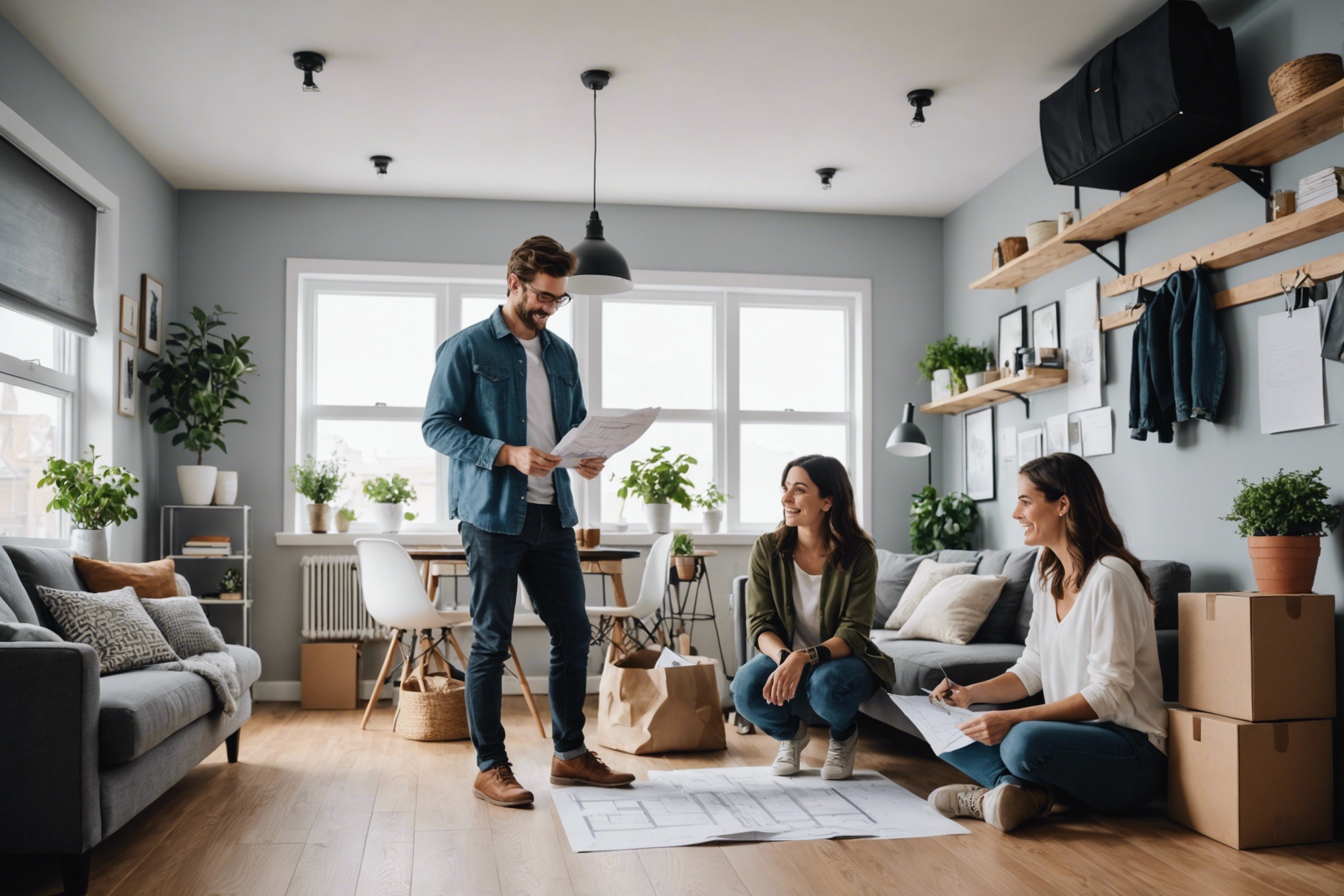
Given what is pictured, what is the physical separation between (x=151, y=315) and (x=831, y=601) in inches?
141

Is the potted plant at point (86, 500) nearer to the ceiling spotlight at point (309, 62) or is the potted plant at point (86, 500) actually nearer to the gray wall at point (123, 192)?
the gray wall at point (123, 192)

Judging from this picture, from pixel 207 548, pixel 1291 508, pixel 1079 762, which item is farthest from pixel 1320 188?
pixel 207 548

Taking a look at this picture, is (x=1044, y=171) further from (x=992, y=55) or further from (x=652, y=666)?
(x=652, y=666)

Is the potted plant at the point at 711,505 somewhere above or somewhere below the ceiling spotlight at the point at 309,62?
below

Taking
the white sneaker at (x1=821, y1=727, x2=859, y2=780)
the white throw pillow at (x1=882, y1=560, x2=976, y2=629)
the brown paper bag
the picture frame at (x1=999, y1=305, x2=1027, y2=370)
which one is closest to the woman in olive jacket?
the white sneaker at (x1=821, y1=727, x2=859, y2=780)

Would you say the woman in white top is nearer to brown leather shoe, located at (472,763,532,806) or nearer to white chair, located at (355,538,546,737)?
brown leather shoe, located at (472,763,532,806)

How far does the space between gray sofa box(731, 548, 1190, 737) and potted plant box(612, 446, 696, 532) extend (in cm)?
92

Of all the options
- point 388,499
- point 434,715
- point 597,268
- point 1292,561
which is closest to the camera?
point 1292,561

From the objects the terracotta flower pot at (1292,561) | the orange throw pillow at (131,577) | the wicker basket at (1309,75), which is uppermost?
the wicker basket at (1309,75)

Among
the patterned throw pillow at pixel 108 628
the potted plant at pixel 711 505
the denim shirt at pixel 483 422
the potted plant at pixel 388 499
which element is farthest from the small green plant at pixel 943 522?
the patterned throw pillow at pixel 108 628

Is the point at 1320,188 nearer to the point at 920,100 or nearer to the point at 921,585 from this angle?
the point at 920,100

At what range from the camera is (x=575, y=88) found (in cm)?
424

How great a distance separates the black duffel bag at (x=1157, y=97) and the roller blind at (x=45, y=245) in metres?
3.61

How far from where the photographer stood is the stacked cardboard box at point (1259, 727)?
265 centimetres
